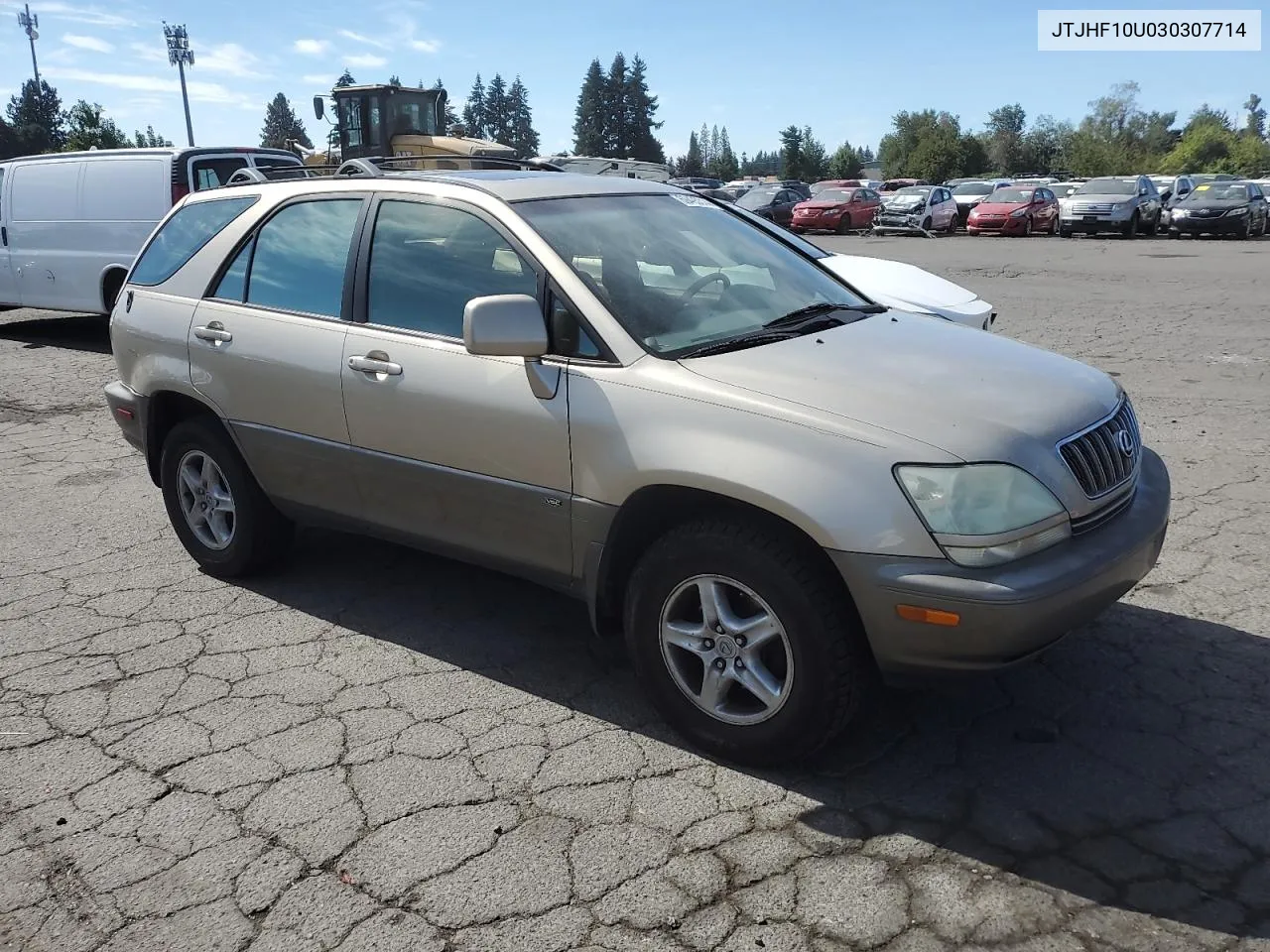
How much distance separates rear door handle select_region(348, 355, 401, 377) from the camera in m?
3.77

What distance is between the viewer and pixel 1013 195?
1161 inches

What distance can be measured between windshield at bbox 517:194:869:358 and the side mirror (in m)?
0.28

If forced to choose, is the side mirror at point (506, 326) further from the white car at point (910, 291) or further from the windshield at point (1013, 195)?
the windshield at point (1013, 195)

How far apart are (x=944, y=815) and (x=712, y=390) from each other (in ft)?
4.50

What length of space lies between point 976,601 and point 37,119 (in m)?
96.0

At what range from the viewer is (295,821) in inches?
118

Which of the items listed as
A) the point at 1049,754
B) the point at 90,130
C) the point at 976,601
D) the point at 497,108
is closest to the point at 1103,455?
the point at 976,601

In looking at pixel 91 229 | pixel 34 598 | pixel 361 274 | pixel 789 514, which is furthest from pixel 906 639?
pixel 91 229

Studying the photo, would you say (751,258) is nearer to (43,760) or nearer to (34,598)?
(43,760)

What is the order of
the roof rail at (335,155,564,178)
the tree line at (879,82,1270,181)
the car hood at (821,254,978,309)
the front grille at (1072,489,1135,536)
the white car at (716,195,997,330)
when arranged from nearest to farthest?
1. the front grille at (1072,489,1135,536)
2. the roof rail at (335,155,564,178)
3. the white car at (716,195,997,330)
4. the car hood at (821,254,978,309)
5. the tree line at (879,82,1270,181)

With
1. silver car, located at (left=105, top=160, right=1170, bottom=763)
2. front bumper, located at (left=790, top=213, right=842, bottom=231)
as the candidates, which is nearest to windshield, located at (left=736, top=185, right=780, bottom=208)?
front bumper, located at (left=790, top=213, right=842, bottom=231)

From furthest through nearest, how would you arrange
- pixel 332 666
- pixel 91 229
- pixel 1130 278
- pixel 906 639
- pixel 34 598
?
pixel 1130 278, pixel 91 229, pixel 34 598, pixel 332 666, pixel 906 639

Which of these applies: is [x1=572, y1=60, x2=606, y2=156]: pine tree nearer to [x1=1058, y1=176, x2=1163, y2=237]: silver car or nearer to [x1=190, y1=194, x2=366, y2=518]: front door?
[x1=1058, y1=176, x2=1163, y2=237]: silver car

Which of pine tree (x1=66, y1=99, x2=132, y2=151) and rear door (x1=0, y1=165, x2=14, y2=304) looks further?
pine tree (x1=66, y1=99, x2=132, y2=151)
